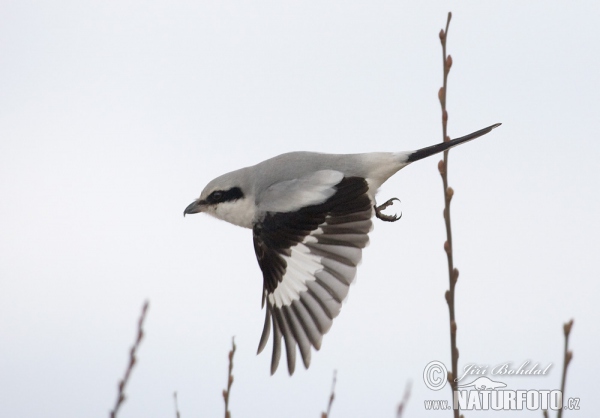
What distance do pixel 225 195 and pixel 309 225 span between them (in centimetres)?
48

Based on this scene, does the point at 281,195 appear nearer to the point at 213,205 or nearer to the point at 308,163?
the point at 308,163

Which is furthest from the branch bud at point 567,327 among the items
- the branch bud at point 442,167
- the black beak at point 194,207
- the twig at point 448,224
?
the black beak at point 194,207

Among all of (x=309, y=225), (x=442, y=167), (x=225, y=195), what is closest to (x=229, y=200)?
(x=225, y=195)

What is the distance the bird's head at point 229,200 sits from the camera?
334 centimetres

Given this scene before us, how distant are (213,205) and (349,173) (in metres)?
0.73

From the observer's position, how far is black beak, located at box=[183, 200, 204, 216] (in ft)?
11.8

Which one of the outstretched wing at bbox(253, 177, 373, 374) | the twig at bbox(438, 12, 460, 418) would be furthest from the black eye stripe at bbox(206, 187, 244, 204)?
the twig at bbox(438, 12, 460, 418)

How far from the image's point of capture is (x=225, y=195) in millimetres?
3447

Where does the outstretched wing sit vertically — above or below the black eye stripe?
below

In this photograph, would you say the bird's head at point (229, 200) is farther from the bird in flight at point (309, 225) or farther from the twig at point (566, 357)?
the twig at point (566, 357)

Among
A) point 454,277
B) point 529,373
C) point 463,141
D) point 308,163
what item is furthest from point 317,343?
point 454,277

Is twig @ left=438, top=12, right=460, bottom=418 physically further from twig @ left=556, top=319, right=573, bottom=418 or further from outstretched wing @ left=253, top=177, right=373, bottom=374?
outstretched wing @ left=253, top=177, right=373, bottom=374

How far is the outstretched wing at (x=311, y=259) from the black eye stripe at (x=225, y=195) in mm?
177

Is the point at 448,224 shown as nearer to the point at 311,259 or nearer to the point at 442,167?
the point at 442,167
